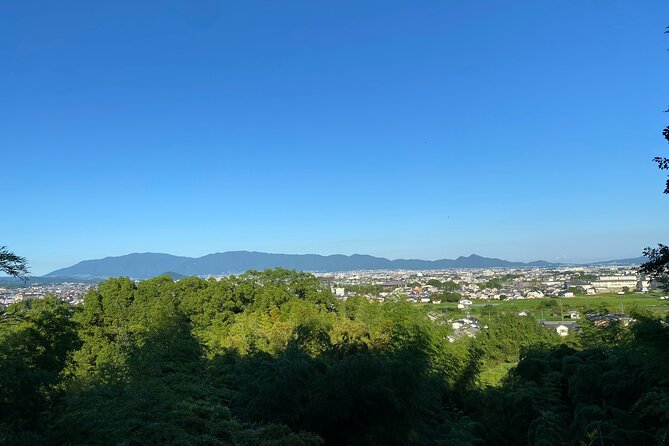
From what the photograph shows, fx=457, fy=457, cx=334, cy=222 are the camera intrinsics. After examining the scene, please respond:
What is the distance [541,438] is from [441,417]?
4394 mm

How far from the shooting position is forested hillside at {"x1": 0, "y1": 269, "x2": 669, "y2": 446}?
675 centimetres

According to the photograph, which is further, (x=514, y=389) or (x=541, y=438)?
(x=514, y=389)

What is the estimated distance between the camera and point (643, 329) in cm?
697

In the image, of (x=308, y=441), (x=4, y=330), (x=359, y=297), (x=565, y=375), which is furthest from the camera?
(x=359, y=297)

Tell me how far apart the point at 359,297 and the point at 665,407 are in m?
18.9

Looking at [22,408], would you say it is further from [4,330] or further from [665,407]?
[665,407]

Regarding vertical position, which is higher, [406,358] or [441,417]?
[406,358]

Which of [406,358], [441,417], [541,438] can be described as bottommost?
[441,417]

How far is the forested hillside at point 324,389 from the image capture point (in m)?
6.75

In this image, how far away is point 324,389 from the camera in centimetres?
906

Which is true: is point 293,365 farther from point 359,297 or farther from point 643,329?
point 359,297

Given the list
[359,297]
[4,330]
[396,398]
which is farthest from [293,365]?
[359,297]

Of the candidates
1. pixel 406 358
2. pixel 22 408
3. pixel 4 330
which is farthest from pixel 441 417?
pixel 4 330

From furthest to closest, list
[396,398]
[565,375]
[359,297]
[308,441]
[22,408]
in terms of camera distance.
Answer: [359,297], [565,375], [396,398], [22,408], [308,441]
